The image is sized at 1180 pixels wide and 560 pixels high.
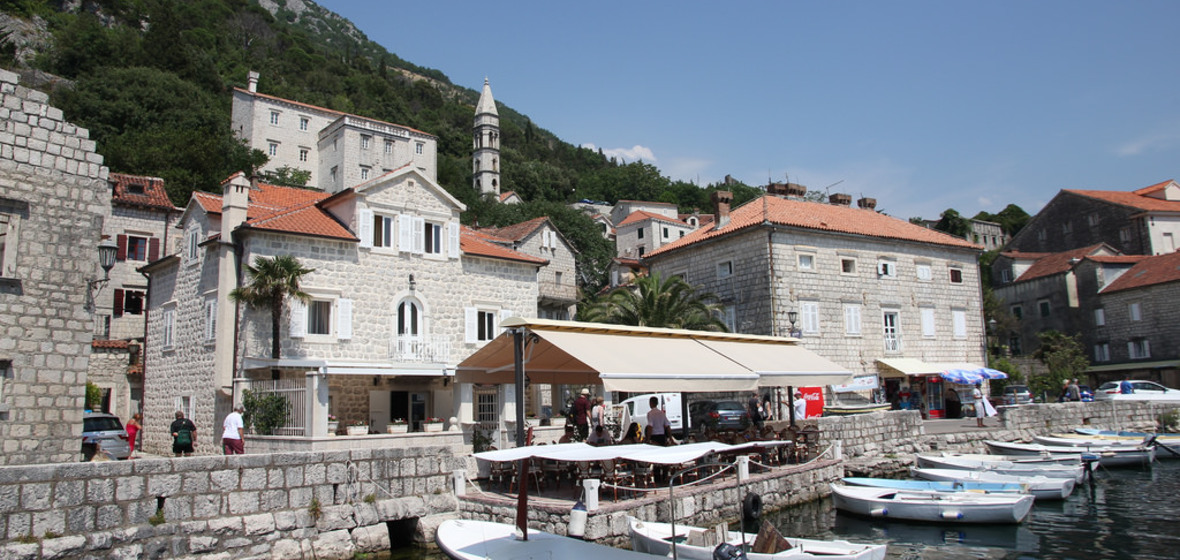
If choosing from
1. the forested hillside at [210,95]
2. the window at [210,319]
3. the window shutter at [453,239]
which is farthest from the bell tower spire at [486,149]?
the window at [210,319]

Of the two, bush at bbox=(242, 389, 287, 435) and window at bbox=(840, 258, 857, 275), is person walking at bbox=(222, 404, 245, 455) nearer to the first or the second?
bush at bbox=(242, 389, 287, 435)

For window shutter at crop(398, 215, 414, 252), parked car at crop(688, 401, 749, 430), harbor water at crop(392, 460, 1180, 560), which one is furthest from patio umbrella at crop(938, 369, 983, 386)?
window shutter at crop(398, 215, 414, 252)

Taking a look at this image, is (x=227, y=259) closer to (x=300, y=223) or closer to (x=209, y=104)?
(x=300, y=223)

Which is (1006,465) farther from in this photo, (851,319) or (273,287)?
(273,287)

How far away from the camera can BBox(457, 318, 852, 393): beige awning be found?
13180 millimetres

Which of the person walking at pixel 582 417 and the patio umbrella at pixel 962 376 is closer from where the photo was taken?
the person walking at pixel 582 417

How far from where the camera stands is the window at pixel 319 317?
21.8m

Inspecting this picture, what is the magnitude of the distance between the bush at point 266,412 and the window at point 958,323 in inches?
1102

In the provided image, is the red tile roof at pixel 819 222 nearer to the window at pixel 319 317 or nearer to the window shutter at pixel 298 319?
the window at pixel 319 317

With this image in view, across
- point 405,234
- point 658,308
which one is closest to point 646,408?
point 658,308

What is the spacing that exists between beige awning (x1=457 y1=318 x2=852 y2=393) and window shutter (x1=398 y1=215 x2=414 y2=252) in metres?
8.43

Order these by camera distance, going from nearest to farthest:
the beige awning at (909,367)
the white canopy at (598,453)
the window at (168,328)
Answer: the white canopy at (598,453) → the window at (168,328) → the beige awning at (909,367)

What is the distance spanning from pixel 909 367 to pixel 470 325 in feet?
58.9

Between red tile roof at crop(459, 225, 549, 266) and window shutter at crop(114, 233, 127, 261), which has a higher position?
window shutter at crop(114, 233, 127, 261)
